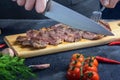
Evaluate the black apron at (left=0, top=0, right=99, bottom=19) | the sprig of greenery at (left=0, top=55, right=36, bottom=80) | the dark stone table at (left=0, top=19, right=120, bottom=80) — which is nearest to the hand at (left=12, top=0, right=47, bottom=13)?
the sprig of greenery at (left=0, top=55, right=36, bottom=80)

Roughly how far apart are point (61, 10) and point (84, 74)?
36cm

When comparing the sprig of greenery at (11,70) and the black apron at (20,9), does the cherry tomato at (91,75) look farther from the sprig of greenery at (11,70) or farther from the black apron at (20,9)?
the black apron at (20,9)

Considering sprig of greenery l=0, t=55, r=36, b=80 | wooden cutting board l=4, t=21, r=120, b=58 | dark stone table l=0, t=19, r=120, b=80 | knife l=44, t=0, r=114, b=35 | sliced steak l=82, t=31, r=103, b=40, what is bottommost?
dark stone table l=0, t=19, r=120, b=80

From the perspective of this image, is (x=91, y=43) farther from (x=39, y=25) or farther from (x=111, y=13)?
(x=111, y=13)

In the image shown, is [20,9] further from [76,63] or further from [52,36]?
[76,63]

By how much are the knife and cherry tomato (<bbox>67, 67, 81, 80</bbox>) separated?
0.27m

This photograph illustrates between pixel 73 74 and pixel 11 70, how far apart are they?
34 centimetres

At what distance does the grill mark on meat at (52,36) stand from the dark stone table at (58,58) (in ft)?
0.29

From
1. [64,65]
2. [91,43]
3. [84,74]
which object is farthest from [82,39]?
[84,74]

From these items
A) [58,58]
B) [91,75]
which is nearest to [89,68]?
[91,75]

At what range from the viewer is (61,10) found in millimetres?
1563

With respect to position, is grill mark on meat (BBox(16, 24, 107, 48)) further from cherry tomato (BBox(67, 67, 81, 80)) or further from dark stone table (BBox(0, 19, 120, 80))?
cherry tomato (BBox(67, 67, 81, 80))

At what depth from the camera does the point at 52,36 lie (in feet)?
6.21

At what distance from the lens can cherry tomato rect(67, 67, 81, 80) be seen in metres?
1.49
